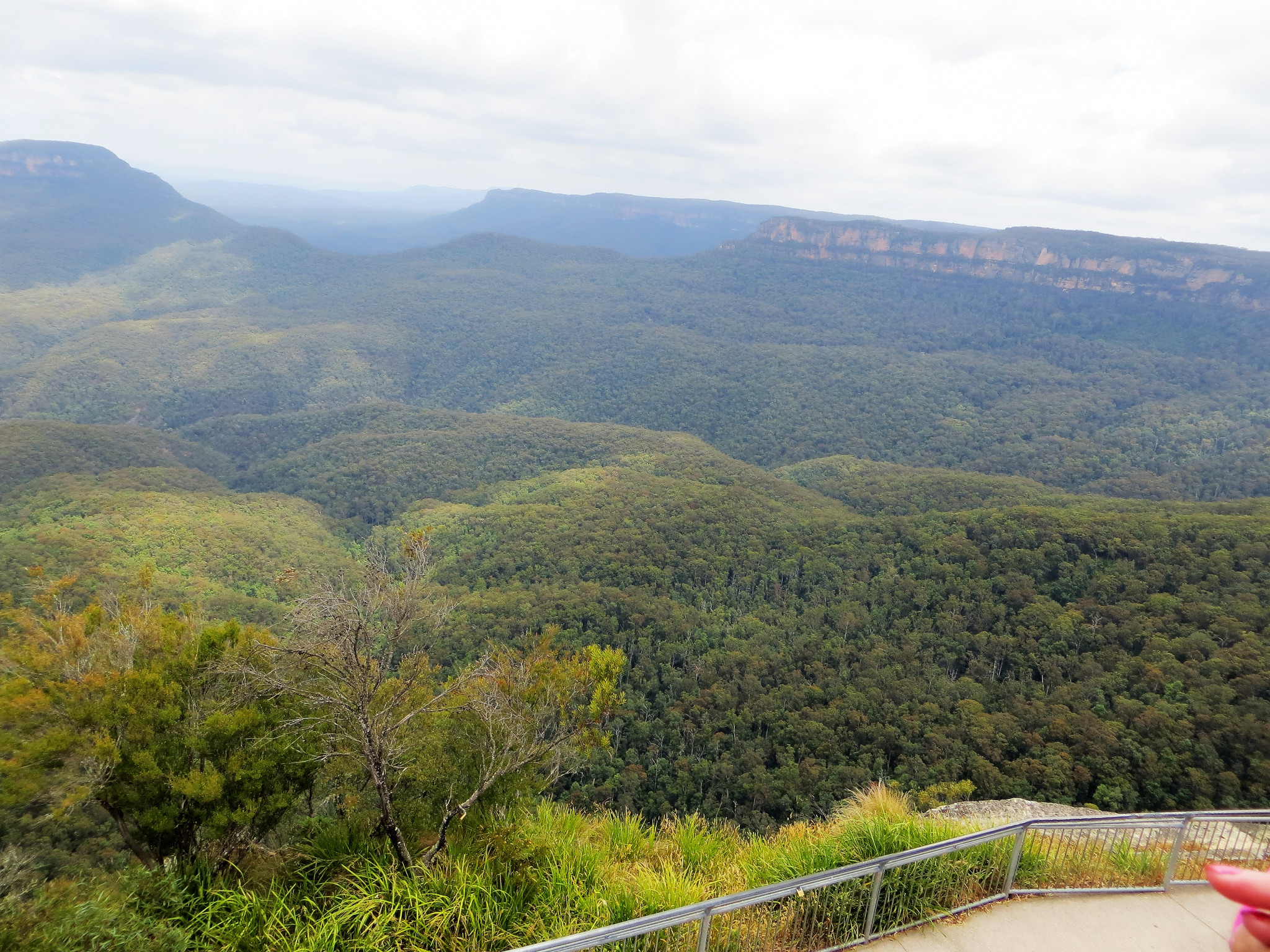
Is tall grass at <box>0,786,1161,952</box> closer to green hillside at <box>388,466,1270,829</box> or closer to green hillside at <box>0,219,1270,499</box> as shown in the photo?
→ green hillside at <box>388,466,1270,829</box>

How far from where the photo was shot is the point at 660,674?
160 ft

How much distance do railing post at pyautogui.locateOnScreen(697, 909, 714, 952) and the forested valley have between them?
936mm

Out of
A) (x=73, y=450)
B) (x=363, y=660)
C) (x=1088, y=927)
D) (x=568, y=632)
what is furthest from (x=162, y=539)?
(x=1088, y=927)

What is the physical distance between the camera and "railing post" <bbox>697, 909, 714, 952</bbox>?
6078 millimetres

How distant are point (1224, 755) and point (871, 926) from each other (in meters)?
33.7

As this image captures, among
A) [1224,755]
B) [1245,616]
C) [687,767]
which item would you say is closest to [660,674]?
[687,767]

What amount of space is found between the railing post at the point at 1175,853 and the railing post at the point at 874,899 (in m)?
3.81

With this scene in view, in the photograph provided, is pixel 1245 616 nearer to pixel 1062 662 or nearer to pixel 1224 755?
pixel 1062 662

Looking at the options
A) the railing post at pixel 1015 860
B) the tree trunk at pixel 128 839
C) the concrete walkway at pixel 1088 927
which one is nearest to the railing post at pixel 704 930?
the concrete walkway at pixel 1088 927

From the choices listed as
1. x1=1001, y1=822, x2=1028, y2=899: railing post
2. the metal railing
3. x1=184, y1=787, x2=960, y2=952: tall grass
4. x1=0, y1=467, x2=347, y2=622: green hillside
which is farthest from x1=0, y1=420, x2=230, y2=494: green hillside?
x1=1001, y1=822, x2=1028, y2=899: railing post

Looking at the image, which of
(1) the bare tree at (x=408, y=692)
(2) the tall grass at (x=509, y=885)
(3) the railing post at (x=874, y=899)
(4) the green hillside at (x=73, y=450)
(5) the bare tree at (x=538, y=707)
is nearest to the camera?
(3) the railing post at (x=874, y=899)

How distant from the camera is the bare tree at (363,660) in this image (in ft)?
29.1

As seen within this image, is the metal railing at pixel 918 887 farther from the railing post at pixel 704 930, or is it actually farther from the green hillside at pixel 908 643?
the green hillside at pixel 908 643

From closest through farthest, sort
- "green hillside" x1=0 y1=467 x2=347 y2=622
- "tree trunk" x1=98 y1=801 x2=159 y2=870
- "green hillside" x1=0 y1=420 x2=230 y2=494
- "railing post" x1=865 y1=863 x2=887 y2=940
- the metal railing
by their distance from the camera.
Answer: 1. the metal railing
2. "railing post" x1=865 y1=863 x2=887 y2=940
3. "tree trunk" x1=98 y1=801 x2=159 y2=870
4. "green hillside" x1=0 y1=467 x2=347 y2=622
5. "green hillside" x1=0 y1=420 x2=230 y2=494
